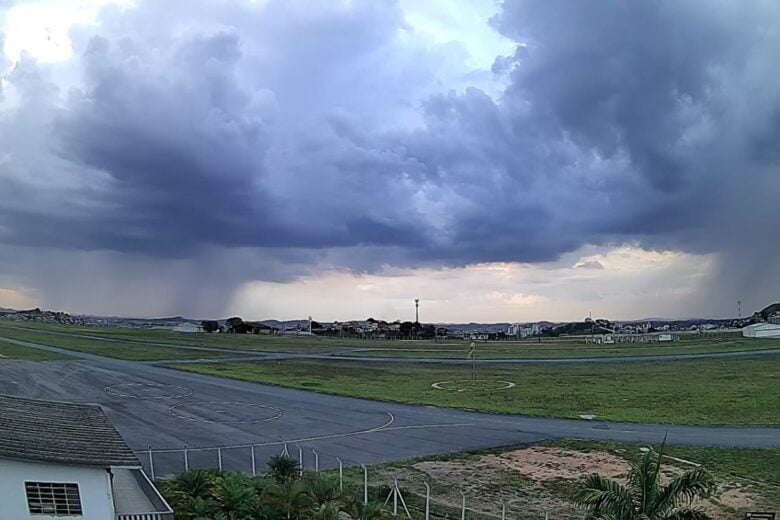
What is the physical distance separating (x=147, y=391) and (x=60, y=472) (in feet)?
146

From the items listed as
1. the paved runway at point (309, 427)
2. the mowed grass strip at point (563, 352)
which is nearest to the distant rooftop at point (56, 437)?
the paved runway at point (309, 427)

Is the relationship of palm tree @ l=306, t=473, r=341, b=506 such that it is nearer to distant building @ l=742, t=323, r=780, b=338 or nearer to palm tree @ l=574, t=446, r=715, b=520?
palm tree @ l=574, t=446, r=715, b=520

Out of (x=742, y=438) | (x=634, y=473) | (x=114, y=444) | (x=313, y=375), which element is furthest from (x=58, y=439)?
(x=313, y=375)

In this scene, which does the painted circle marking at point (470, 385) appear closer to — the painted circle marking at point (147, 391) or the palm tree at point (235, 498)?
the painted circle marking at point (147, 391)

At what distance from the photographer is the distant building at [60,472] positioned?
1791 cm

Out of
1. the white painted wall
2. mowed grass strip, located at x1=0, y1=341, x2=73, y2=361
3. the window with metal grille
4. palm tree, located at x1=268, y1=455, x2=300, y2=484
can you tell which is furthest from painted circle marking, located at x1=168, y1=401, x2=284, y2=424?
mowed grass strip, located at x1=0, y1=341, x2=73, y2=361

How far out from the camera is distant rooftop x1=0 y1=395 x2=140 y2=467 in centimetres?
1830

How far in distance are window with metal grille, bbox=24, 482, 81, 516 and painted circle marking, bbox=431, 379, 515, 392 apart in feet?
159

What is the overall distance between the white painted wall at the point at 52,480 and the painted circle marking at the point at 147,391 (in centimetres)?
3922

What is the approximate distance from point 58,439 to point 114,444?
1.61 meters

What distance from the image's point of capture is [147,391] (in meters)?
60.5

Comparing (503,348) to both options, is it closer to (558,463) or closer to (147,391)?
(147,391)

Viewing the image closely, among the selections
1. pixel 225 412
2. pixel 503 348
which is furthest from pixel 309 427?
pixel 503 348

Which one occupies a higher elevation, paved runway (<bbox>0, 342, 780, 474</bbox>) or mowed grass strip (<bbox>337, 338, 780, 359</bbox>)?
paved runway (<bbox>0, 342, 780, 474</bbox>)
